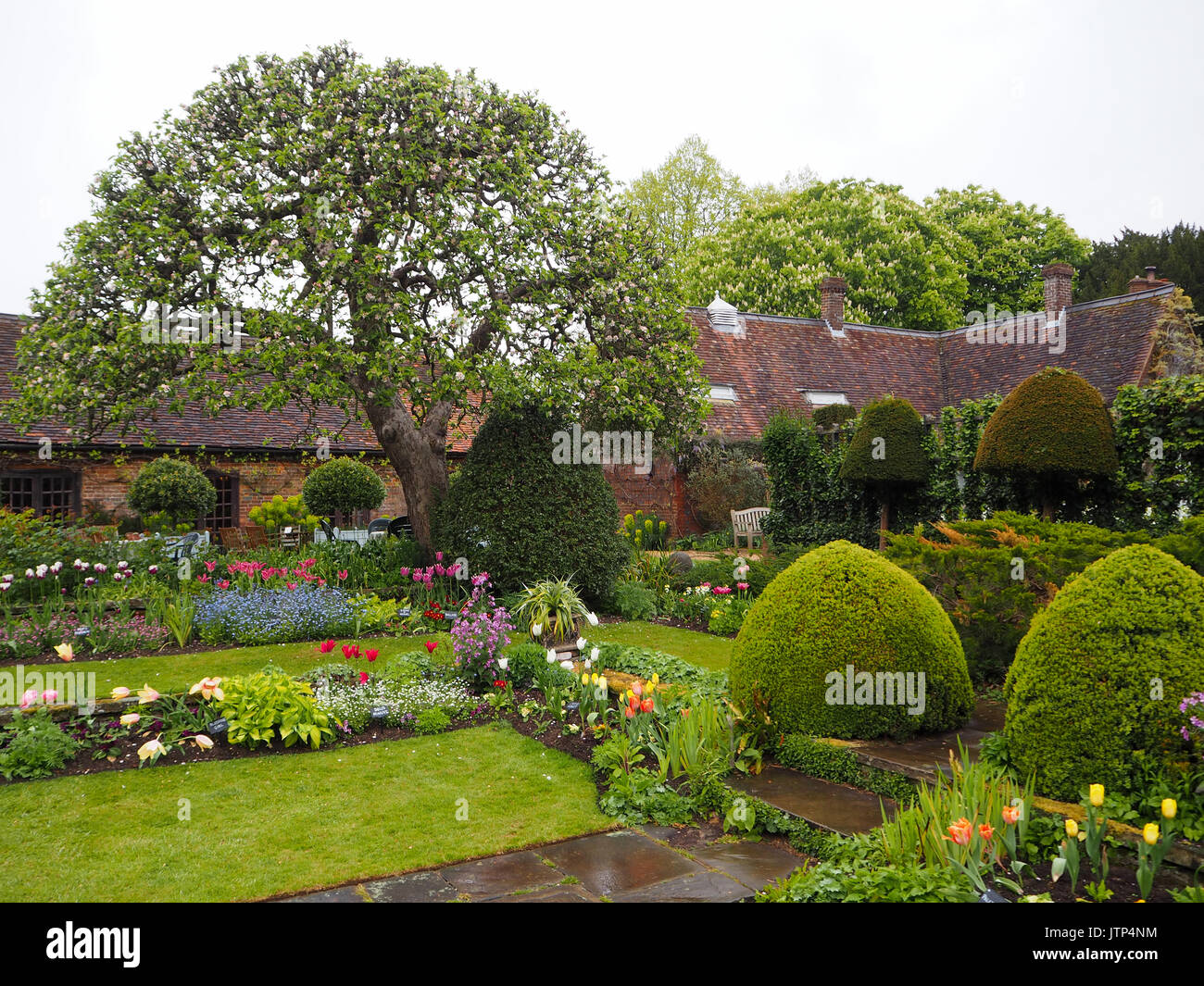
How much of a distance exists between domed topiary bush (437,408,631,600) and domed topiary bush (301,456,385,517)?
6.94m

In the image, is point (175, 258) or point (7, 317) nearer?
point (175, 258)

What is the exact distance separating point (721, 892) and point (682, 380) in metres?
9.26

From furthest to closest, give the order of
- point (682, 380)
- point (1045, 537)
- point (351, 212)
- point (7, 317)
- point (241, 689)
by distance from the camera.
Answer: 1. point (7, 317)
2. point (682, 380)
3. point (351, 212)
4. point (1045, 537)
5. point (241, 689)

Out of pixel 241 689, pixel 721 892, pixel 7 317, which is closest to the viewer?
pixel 721 892

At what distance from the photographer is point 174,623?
9.62m

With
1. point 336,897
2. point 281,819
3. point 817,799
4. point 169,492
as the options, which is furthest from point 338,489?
point 817,799

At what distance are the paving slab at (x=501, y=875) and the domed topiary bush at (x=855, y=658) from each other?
75.1 inches

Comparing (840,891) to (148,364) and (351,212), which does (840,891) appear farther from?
(148,364)

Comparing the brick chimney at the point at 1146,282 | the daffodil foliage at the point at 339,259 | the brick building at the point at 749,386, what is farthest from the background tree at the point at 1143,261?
the daffodil foliage at the point at 339,259

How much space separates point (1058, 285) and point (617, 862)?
2642cm

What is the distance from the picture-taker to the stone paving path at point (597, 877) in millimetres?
3812

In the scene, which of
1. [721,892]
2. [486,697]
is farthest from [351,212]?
[721,892]

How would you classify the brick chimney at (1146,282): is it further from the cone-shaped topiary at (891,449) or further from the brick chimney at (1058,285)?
the cone-shaped topiary at (891,449)

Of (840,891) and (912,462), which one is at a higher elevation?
Answer: (912,462)
